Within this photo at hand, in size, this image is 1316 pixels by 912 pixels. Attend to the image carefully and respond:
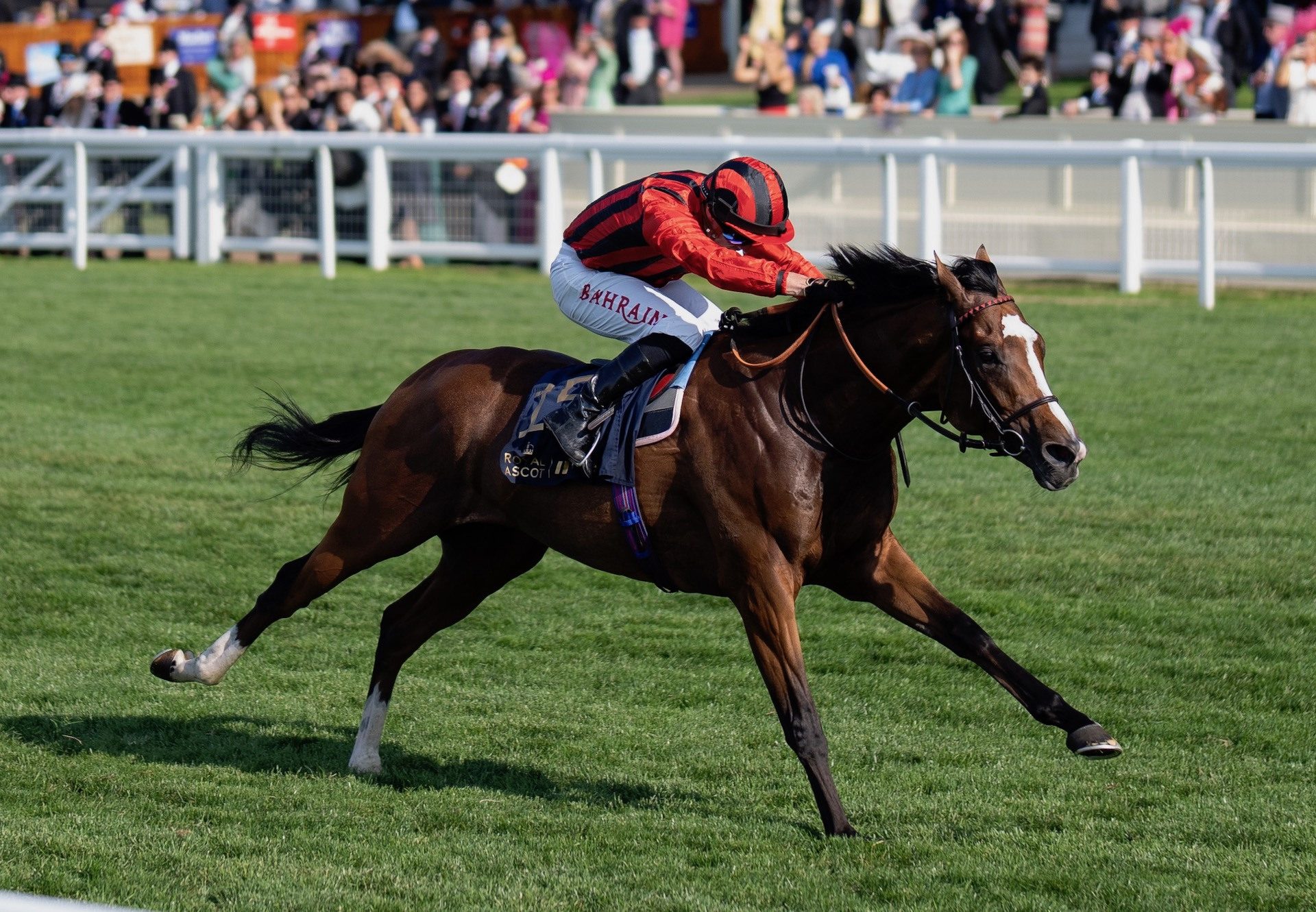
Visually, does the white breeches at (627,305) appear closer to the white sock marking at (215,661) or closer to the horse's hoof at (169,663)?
the white sock marking at (215,661)

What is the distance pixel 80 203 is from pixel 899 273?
13796 mm

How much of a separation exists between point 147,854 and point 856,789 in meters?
1.97

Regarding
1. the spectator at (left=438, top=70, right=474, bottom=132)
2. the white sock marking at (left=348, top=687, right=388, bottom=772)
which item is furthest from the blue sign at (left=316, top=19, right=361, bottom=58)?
the white sock marking at (left=348, top=687, right=388, bottom=772)

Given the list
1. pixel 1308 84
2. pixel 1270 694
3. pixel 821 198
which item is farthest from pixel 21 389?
pixel 1308 84

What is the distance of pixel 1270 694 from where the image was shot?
6039 millimetres

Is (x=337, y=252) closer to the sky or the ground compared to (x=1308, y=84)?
closer to the ground

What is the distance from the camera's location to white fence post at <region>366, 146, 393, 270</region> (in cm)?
1588

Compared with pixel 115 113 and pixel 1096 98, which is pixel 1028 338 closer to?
pixel 1096 98

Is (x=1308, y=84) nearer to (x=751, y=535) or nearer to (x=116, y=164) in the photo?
(x=116, y=164)

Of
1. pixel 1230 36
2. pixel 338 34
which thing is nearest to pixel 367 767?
pixel 1230 36

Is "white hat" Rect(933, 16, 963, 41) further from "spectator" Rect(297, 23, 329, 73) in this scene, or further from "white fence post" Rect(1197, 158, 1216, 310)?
"spectator" Rect(297, 23, 329, 73)

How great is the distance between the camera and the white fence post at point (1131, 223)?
44.1ft

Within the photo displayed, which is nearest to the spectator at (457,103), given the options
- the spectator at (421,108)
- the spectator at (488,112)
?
the spectator at (421,108)

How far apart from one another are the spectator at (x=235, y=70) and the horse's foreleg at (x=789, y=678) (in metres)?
17.2
